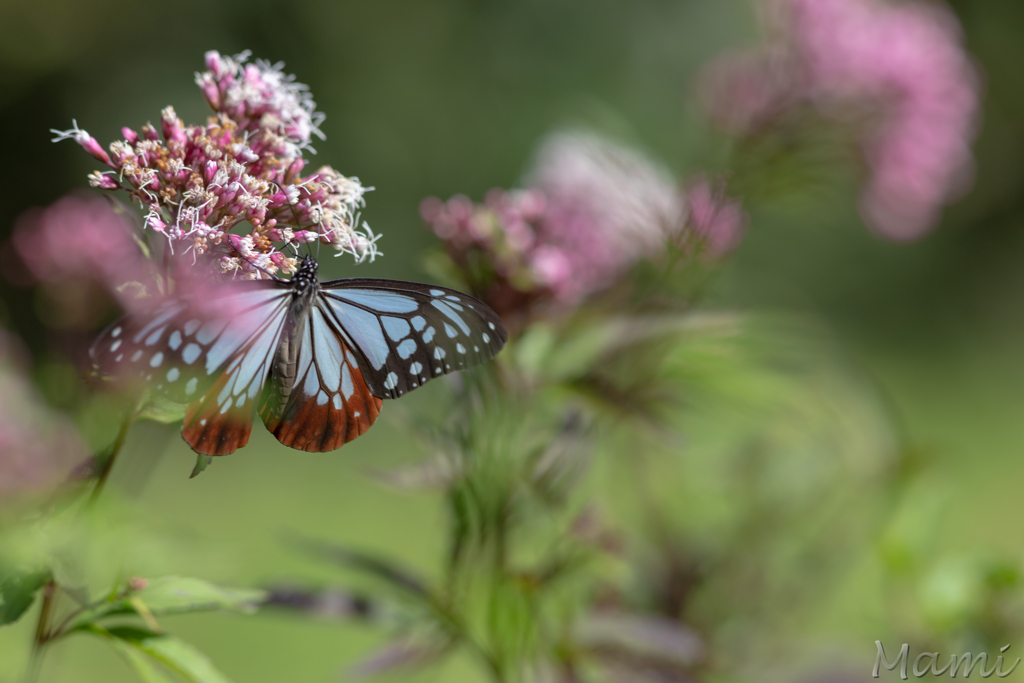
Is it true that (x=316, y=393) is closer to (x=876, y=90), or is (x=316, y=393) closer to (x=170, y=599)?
(x=170, y=599)

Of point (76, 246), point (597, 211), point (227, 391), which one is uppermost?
point (597, 211)

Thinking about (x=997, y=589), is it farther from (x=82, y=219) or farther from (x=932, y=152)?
(x=82, y=219)

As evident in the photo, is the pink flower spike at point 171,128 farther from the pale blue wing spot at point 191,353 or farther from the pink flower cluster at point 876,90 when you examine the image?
the pink flower cluster at point 876,90

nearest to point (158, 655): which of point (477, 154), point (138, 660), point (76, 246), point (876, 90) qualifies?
point (138, 660)

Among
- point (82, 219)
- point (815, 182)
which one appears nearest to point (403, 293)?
point (82, 219)

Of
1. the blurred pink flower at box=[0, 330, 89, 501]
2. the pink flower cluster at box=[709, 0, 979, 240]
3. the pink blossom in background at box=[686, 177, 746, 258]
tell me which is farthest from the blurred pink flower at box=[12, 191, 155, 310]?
the pink flower cluster at box=[709, 0, 979, 240]

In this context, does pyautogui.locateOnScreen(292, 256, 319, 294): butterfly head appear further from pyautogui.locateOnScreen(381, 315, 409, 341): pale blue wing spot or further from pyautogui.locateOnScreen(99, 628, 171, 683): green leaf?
pyautogui.locateOnScreen(99, 628, 171, 683): green leaf
